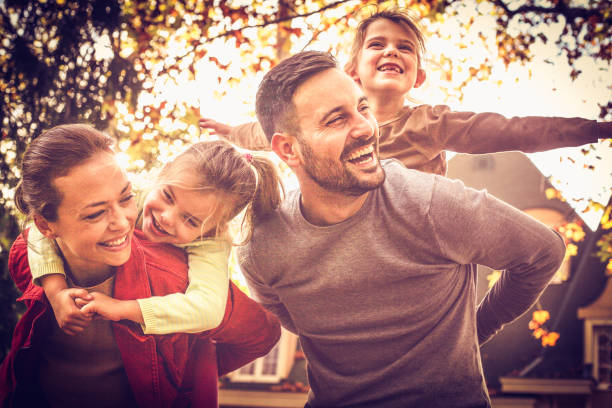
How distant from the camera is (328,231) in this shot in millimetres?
1452

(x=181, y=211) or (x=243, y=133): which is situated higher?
(x=243, y=133)

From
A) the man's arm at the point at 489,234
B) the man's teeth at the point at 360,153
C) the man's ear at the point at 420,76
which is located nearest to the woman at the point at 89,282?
the man's teeth at the point at 360,153

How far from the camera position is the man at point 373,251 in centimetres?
137

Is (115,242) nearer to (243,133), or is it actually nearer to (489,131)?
(243,133)

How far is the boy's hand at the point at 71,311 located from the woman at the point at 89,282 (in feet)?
0.29

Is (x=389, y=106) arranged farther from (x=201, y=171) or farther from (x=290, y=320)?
(x=290, y=320)

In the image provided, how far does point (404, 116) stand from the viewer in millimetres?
1691

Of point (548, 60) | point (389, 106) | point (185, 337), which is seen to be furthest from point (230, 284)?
point (548, 60)

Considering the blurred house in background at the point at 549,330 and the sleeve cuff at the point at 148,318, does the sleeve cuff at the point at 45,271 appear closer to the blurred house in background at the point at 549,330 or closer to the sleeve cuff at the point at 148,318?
the sleeve cuff at the point at 148,318

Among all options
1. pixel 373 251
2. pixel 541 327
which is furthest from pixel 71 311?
pixel 541 327

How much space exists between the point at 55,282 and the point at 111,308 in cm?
20

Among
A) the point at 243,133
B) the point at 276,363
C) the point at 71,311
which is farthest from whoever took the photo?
the point at 276,363

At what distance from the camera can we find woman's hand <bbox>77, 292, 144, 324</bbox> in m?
1.22

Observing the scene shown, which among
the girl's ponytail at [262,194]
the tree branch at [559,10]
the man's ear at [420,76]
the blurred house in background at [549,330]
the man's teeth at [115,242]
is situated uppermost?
the tree branch at [559,10]
